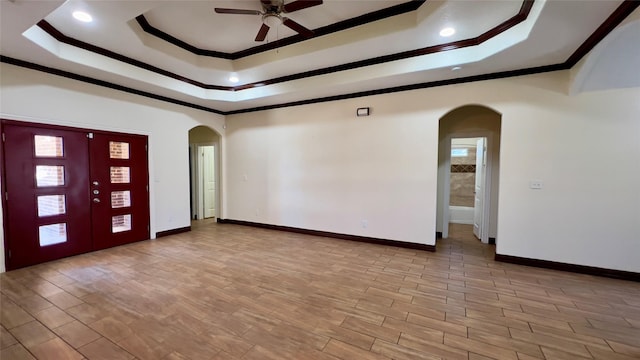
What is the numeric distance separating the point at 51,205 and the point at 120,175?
1.03m

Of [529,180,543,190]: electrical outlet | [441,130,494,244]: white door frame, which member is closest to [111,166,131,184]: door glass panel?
[441,130,494,244]: white door frame

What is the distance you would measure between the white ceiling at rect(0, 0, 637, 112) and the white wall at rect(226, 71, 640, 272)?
46cm

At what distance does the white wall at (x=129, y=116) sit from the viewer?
11.7 feet

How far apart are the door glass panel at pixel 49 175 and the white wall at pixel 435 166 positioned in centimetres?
325

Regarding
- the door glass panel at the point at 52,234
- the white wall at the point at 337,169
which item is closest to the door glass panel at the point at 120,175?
the door glass panel at the point at 52,234

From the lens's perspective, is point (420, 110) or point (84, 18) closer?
point (84, 18)

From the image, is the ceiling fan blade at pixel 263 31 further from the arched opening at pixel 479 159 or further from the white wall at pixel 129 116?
the arched opening at pixel 479 159

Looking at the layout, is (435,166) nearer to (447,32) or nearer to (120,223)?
(447,32)

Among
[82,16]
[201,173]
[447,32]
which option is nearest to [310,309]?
[447,32]

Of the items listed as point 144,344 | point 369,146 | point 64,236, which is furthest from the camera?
point 369,146

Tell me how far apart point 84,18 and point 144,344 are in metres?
3.65

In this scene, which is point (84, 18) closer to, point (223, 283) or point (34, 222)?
point (34, 222)

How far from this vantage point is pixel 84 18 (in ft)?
9.90

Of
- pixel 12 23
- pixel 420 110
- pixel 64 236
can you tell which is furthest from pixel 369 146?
pixel 64 236
